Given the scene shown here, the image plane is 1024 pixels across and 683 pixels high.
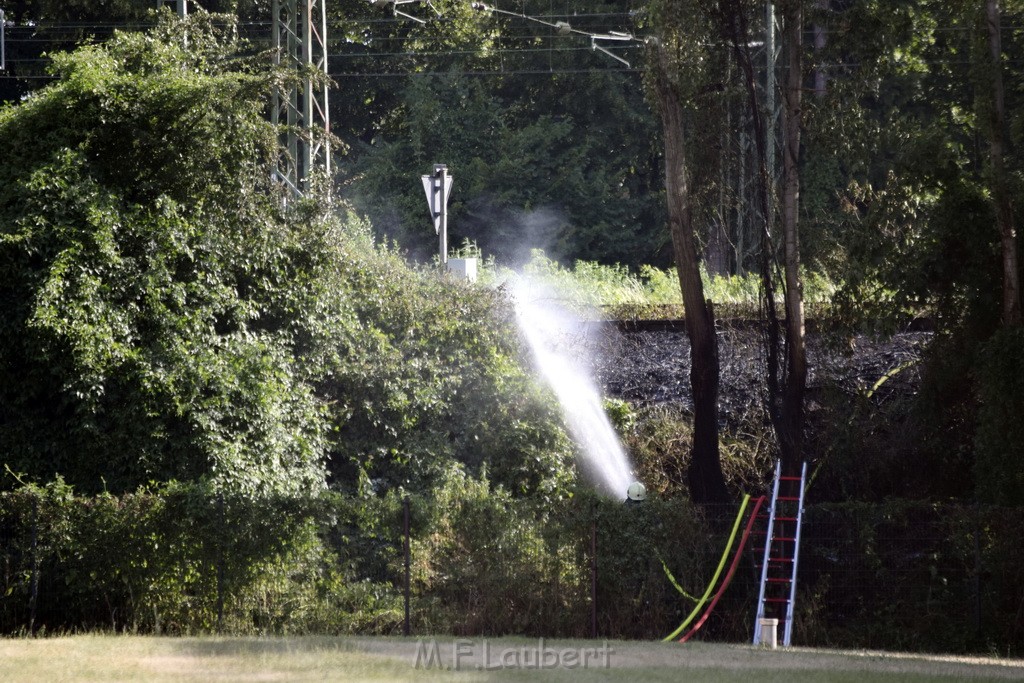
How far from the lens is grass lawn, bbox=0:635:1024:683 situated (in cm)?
1241

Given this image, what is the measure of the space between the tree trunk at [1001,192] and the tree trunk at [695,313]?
508 centimetres

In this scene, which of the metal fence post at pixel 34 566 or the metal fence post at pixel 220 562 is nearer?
the metal fence post at pixel 34 566

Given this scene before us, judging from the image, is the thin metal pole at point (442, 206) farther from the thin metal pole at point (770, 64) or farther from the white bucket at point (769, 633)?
the white bucket at point (769, 633)

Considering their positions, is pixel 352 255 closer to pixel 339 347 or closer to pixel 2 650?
pixel 339 347

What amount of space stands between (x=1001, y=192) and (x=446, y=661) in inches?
433

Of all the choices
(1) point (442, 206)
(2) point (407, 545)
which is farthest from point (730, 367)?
(2) point (407, 545)

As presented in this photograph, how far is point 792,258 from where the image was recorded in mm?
21781

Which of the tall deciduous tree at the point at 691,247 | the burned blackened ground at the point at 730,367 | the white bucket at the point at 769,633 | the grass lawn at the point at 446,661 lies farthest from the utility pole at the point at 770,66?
the grass lawn at the point at 446,661

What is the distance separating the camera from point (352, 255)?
2230 centimetres

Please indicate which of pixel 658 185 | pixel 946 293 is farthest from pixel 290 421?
pixel 658 185

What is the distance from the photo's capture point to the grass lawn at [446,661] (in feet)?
40.7

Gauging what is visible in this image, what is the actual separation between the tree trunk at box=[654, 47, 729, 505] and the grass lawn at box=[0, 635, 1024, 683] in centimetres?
688

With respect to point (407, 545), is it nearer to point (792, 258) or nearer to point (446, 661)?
point (446, 661)

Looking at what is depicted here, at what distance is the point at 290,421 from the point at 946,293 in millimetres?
10754
